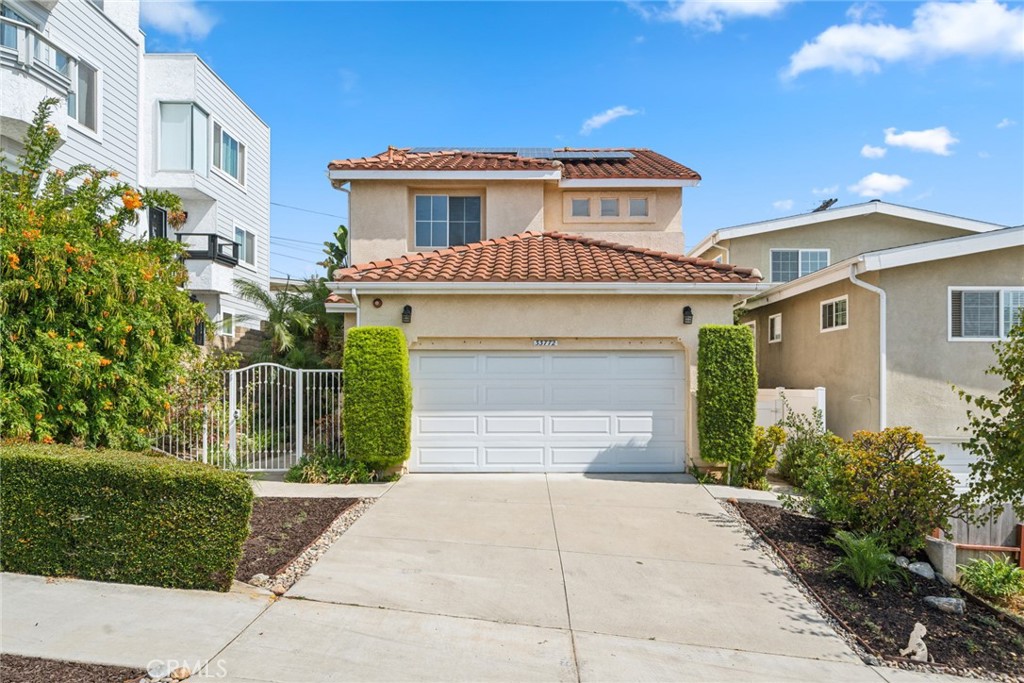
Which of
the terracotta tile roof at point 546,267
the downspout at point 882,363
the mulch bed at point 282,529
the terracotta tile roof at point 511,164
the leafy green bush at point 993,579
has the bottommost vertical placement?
the leafy green bush at point 993,579

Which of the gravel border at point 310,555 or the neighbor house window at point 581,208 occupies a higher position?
the neighbor house window at point 581,208

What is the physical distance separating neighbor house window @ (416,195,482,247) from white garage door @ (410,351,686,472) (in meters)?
4.19

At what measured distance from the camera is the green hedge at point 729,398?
9.93 m

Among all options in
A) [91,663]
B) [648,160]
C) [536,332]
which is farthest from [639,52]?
[91,663]

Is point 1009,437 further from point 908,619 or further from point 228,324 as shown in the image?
point 228,324

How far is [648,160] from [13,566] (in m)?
15.5

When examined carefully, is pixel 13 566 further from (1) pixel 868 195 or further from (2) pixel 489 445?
(1) pixel 868 195

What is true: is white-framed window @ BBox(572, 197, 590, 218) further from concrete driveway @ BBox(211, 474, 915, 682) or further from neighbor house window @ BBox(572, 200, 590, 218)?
concrete driveway @ BBox(211, 474, 915, 682)

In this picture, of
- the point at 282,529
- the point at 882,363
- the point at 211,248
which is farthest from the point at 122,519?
the point at 882,363

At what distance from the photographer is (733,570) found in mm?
6402

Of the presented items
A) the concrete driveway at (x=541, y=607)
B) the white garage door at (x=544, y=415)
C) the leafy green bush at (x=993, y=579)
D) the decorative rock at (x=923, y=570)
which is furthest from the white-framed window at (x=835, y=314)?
the decorative rock at (x=923, y=570)

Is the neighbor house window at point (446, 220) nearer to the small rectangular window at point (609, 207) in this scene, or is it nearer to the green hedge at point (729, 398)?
the small rectangular window at point (609, 207)

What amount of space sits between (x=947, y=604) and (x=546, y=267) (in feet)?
24.8

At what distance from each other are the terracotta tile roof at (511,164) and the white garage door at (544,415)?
5.11 meters
